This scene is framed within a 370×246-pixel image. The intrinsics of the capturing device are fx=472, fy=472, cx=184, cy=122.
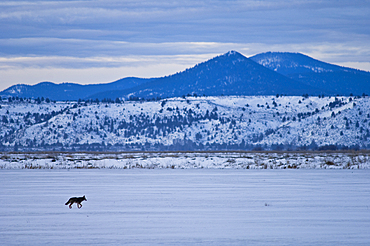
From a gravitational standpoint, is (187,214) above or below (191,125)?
below

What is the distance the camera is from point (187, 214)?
13.9 m

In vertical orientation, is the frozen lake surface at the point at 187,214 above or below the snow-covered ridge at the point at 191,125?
below

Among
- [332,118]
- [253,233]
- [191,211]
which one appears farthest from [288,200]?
[332,118]

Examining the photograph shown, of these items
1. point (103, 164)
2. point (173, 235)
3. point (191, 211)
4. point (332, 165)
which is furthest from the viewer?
point (103, 164)

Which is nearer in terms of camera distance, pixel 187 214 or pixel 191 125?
pixel 187 214

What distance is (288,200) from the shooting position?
16734mm

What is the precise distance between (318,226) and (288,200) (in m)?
4.58

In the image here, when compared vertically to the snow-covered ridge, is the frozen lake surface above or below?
below

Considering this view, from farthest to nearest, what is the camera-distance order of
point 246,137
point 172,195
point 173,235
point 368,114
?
point 246,137, point 368,114, point 172,195, point 173,235

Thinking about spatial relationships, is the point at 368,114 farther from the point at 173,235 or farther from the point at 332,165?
the point at 173,235

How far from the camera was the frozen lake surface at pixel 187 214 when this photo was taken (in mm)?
10867

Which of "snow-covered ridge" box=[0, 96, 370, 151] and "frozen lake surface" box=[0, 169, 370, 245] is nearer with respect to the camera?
"frozen lake surface" box=[0, 169, 370, 245]

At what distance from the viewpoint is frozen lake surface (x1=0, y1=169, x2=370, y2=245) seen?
1087 cm

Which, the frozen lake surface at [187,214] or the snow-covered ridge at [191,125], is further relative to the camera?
the snow-covered ridge at [191,125]
